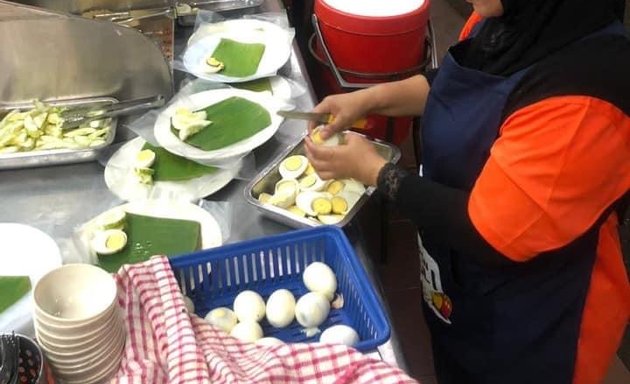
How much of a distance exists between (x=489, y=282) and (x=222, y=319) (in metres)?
0.43

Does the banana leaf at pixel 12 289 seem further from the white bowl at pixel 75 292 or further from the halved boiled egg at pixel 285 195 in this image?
the halved boiled egg at pixel 285 195

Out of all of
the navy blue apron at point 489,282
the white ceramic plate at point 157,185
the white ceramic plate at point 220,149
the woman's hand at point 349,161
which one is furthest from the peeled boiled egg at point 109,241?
the navy blue apron at point 489,282

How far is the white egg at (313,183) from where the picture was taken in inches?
44.1

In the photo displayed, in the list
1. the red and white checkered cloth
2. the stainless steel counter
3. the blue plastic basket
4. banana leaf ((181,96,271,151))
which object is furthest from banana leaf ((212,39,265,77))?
the red and white checkered cloth

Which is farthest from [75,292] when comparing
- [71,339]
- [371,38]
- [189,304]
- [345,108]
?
[371,38]

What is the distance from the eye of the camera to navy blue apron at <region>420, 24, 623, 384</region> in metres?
1.00

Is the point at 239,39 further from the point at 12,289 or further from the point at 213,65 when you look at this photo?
the point at 12,289

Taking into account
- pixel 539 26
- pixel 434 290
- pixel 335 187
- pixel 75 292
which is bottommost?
pixel 434 290

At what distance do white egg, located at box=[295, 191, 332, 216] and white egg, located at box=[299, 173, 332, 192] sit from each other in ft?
0.05

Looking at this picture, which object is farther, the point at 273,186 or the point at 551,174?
the point at 273,186

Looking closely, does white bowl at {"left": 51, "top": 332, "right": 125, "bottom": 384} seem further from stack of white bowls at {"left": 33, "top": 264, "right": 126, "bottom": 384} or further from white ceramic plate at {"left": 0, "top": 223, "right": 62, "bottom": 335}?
white ceramic plate at {"left": 0, "top": 223, "right": 62, "bottom": 335}

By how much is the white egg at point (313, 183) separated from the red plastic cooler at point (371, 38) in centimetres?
48

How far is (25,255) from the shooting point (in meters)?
1.01

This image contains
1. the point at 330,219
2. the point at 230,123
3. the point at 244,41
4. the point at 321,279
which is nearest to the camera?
the point at 321,279
